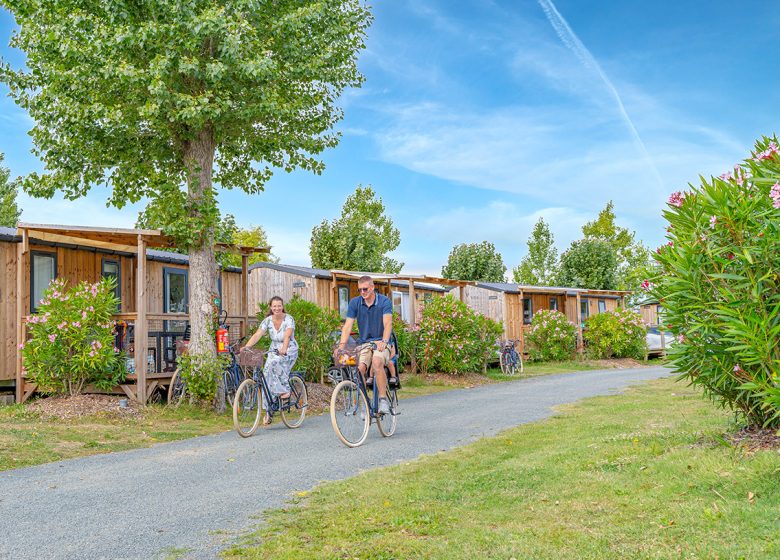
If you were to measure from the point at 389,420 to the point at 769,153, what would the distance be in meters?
5.12

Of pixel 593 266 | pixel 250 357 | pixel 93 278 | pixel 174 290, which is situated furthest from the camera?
pixel 593 266

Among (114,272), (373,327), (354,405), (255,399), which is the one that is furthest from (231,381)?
(114,272)

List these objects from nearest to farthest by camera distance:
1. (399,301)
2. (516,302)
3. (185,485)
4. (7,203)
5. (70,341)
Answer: (185,485) < (70,341) < (399,301) < (516,302) < (7,203)

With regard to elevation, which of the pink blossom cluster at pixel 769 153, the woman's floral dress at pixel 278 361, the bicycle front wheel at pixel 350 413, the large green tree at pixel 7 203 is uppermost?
the large green tree at pixel 7 203

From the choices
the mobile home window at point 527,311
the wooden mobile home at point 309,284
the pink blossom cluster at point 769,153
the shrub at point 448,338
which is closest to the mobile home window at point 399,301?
the wooden mobile home at point 309,284

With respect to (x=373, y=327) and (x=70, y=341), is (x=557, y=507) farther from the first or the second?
(x=70, y=341)

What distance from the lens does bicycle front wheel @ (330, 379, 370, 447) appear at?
25.5ft

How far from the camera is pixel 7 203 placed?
32906 mm

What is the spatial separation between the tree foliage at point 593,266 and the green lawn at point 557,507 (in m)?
33.8

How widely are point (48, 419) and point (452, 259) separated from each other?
Result: 3319 centimetres

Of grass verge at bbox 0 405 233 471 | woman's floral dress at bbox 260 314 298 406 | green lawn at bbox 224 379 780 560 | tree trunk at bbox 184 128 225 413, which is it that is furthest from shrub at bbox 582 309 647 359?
green lawn at bbox 224 379 780 560

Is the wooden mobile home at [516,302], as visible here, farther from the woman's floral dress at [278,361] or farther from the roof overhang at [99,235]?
the woman's floral dress at [278,361]

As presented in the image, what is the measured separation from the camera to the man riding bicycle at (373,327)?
7923 mm

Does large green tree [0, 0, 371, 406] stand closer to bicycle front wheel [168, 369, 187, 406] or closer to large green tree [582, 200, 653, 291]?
bicycle front wheel [168, 369, 187, 406]
